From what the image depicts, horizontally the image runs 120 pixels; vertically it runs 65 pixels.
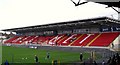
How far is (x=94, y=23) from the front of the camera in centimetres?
5153

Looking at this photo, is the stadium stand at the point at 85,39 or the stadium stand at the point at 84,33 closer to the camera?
the stadium stand at the point at 85,39

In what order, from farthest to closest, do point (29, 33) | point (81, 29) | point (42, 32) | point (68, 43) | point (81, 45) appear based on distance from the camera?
point (29, 33) → point (42, 32) → point (81, 29) → point (68, 43) → point (81, 45)

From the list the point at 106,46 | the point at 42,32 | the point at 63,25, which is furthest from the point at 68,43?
the point at 42,32

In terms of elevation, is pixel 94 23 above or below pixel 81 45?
above

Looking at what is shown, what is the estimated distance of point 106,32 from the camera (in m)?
52.1

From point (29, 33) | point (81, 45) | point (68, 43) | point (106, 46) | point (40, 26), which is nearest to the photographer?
point (106, 46)

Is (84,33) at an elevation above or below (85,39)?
above

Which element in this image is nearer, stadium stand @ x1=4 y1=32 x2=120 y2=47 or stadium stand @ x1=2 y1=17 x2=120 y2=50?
stadium stand @ x1=4 y1=32 x2=120 y2=47

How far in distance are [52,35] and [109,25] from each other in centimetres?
2153

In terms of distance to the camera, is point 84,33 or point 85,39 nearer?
point 85,39

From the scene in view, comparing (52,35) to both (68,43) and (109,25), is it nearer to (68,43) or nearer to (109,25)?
(68,43)

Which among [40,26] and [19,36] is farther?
[19,36]

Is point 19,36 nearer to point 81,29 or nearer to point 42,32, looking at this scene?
point 42,32

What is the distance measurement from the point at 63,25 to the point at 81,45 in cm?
982
